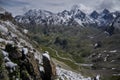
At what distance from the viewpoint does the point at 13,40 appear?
182 feet

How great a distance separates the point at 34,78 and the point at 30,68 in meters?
1.65

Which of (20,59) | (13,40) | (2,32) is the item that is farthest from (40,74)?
(2,32)

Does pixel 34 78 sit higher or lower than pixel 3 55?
lower

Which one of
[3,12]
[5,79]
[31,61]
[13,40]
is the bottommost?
[5,79]

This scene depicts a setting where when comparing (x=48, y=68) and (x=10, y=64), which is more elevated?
(x=10, y=64)

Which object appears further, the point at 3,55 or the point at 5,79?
the point at 3,55

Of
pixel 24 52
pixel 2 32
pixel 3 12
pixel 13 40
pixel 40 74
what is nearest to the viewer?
pixel 24 52

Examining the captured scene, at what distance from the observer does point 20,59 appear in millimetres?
44062

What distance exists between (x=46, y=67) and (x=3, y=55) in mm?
7803

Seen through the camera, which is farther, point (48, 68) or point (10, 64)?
point (48, 68)

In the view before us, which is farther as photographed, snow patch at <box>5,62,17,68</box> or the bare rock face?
the bare rock face

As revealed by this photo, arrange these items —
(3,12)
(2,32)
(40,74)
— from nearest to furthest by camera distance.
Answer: (40,74) < (2,32) < (3,12)

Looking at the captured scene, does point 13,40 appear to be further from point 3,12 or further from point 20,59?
point 3,12

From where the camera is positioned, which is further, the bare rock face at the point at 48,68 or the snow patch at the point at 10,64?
the bare rock face at the point at 48,68
